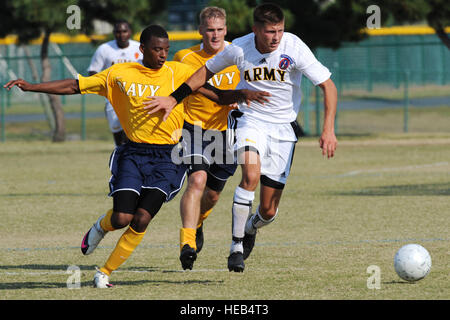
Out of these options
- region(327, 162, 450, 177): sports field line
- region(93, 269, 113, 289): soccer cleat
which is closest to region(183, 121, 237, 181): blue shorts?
region(93, 269, 113, 289): soccer cleat

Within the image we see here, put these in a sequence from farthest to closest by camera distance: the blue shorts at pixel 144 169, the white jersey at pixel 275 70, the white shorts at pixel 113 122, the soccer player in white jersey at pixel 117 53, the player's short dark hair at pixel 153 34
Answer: the soccer player in white jersey at pixel 117 53 → the white shorts at pixel 113 122 → the white jersey at pixel 275 70 → the player's short dark hair at pixel 153 34 → the blue shorts at pixel 144 169

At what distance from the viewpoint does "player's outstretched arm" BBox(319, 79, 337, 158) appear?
775cm

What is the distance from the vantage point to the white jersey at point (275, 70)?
8102 millimetres

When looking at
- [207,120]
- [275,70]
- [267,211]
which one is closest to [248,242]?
[267,211]

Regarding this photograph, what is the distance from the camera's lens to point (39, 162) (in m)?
20.9

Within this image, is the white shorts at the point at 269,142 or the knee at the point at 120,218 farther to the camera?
the white shorts at the point at 269,142

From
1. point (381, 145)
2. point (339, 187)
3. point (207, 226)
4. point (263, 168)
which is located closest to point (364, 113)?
point (381, 145)

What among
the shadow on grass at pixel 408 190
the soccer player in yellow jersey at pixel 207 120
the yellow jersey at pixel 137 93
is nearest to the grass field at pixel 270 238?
the shadow on grass at pixel 408 190

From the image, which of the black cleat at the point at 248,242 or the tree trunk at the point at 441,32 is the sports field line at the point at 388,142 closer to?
the tree trunk at the point at 441,32

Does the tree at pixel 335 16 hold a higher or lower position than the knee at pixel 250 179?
higher

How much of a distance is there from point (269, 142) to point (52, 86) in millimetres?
1983

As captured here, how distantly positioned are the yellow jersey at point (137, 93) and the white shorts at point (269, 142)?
616 millimetres

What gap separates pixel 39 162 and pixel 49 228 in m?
10.0
